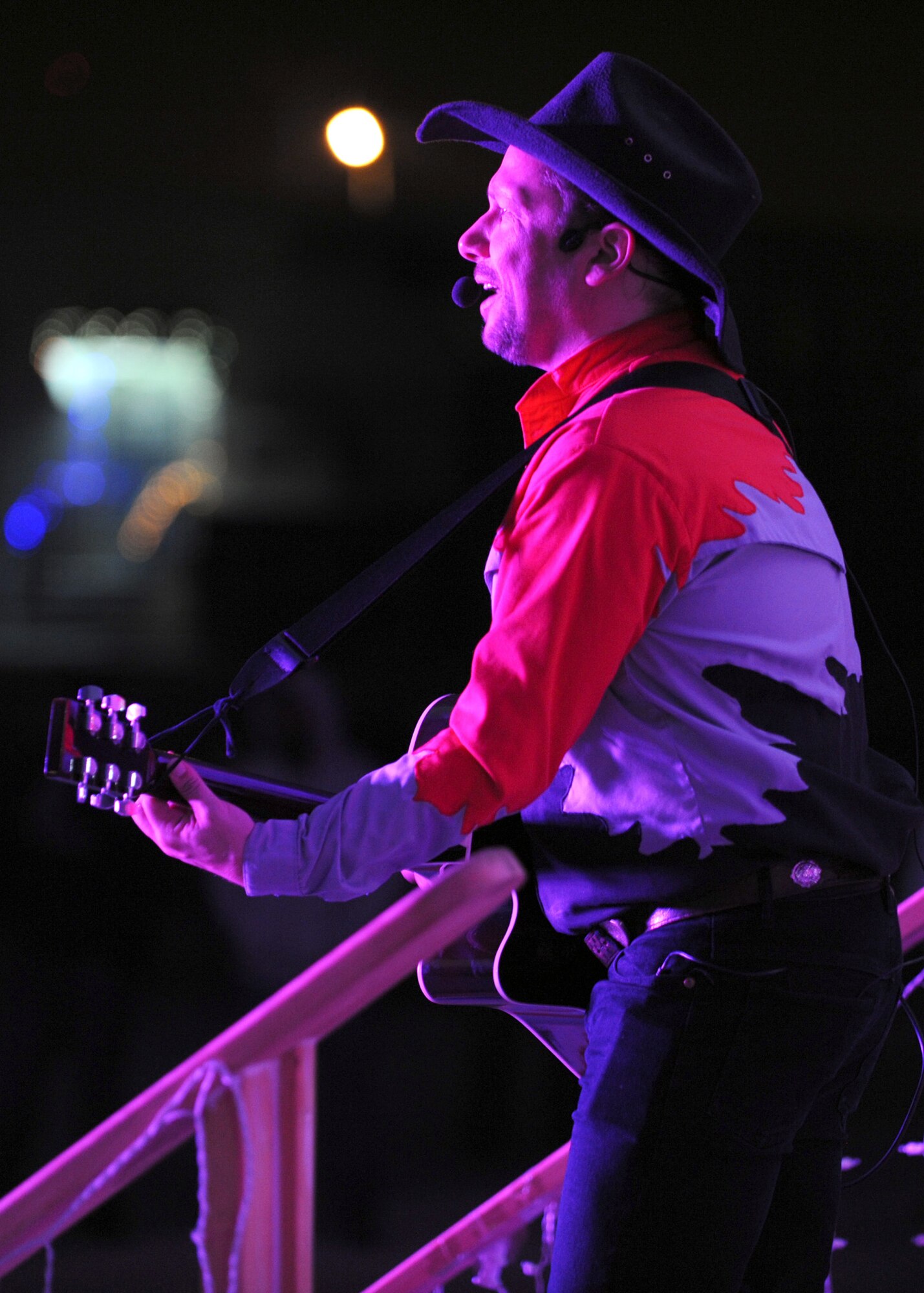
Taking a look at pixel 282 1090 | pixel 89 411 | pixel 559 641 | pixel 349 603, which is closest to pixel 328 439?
pixel 89 411

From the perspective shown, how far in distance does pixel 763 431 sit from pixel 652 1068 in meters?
0.59

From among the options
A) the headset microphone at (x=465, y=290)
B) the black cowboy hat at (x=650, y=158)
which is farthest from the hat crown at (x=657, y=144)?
the headset microphone at (x=465, y=290)

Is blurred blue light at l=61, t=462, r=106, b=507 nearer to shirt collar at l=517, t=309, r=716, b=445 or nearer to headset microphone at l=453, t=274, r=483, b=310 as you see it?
headset microphone at l=453, t=274, r=483, b=310

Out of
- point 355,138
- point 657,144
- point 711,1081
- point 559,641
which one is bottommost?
point 711,1081

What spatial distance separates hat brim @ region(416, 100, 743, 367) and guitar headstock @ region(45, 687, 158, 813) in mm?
692

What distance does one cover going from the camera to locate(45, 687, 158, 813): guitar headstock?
125 centimetres

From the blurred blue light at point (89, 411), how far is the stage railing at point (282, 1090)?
7.87ft

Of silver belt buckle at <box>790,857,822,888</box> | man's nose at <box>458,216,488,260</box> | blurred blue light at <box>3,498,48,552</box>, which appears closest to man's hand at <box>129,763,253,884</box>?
silver belt buckle at <box>790,857,822,888</box>

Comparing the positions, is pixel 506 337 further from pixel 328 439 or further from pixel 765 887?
pixel 328 439

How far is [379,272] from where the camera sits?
2941 millimetres

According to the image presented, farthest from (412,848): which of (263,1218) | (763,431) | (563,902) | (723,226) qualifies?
(723,226)

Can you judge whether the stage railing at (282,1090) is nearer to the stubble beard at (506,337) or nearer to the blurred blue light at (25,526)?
the stubble beard at (506,337)

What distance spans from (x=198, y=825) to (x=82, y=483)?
6.45 feet

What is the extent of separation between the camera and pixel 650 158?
50.2 inches
